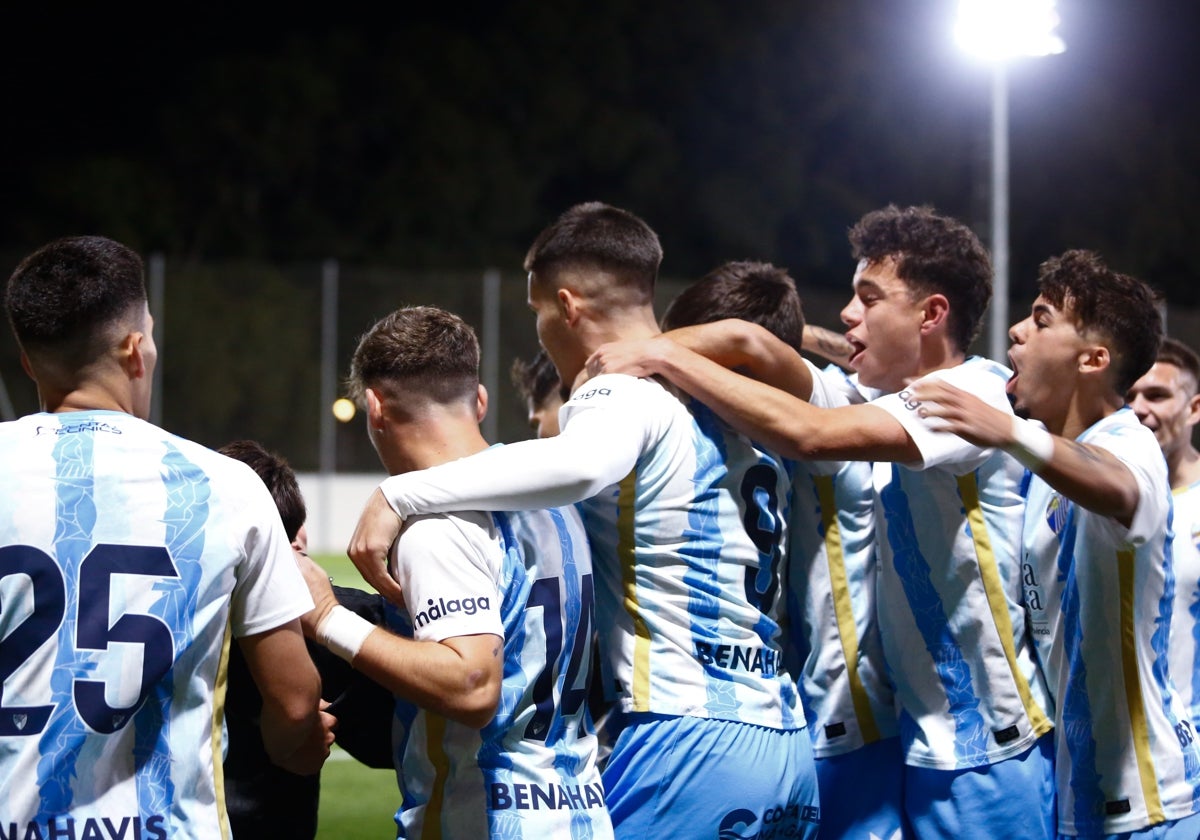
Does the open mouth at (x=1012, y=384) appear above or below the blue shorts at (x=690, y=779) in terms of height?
above

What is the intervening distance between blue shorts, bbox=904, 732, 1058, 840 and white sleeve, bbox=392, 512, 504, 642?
4.36ft

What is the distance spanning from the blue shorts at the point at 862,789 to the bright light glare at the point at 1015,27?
11.7 metres

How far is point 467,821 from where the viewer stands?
2.86 m

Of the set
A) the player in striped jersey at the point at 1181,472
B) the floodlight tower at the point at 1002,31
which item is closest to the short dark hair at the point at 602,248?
the player in striped jersey at the point at 1181,472

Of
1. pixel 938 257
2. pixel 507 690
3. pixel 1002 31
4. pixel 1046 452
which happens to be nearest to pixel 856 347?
pixel 938 257

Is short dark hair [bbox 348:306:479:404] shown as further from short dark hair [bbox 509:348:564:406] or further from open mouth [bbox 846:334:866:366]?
short dark hair [bbox 509:348:564:406]

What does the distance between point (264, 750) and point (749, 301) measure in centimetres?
164

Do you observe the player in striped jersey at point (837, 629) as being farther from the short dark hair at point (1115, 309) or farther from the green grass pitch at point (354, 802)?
the green grass pitch at point (354, 802)

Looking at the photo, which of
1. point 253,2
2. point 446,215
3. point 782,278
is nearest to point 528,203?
point 446,215

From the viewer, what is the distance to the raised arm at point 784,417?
3.14 meters

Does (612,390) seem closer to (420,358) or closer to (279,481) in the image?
(420,358)

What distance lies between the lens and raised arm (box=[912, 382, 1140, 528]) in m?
3.02

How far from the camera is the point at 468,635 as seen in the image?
2.76 meters

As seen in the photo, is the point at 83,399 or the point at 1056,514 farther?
the point at 1056,514
